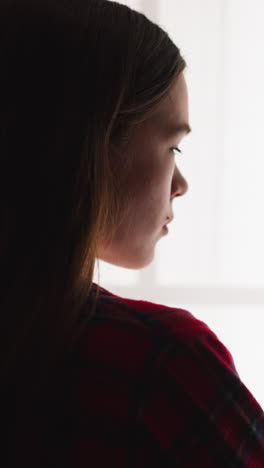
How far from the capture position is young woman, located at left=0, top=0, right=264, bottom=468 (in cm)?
46

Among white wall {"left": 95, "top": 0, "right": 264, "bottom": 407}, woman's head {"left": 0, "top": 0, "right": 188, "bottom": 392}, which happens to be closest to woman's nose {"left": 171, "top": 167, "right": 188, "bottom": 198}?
woman's head {"left": 0, "top": 0, "right": 188, "bottom": 392}

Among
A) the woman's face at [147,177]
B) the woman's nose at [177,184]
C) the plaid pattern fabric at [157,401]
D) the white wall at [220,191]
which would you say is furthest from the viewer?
the white wall at [220,191]

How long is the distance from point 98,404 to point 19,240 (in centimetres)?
17

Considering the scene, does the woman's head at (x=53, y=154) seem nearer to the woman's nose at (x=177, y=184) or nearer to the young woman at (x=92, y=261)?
the young woman at (x=92, y=261)

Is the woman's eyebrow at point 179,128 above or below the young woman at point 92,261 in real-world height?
above

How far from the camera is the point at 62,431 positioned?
1.55 ft

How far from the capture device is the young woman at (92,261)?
46 cm

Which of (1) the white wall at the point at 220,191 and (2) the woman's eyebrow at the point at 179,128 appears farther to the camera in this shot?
(1) the white wall at the point at 220,191

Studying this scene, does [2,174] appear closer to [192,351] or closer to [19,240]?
[19,240]

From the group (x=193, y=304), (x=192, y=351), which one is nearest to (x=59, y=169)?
(x=192, y=351)

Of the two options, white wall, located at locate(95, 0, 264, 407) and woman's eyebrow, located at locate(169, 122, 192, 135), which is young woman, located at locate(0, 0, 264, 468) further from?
white wall, located at locate(95, 0, 264, 407)

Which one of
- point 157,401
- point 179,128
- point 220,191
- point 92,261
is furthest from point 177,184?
point 220,191

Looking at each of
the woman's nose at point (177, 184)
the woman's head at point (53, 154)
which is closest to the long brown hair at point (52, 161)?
the woman's head at point (53, 154)

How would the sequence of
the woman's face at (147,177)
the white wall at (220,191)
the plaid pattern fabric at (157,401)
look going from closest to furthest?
the plaid pattern fabric at (157,401), the woman's face at (147,177), the white wall at (220,191)
